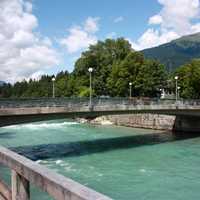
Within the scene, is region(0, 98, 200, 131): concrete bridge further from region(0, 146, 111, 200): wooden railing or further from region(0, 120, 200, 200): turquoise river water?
region(0, 146, 111, 200): wooden railing

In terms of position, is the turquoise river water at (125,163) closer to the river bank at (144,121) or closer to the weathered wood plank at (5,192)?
the weathered wood plank at (5,192)

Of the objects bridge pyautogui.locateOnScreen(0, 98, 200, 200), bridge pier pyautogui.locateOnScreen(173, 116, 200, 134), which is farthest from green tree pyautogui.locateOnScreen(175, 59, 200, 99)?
bridge pyautogui.locateOnScreen(0, 98, 200, 200)

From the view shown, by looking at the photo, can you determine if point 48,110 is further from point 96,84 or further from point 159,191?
point 96,84

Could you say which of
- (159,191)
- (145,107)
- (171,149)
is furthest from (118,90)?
(159,191)

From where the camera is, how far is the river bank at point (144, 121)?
61.2m

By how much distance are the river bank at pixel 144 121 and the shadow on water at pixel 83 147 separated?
11870 millimetres

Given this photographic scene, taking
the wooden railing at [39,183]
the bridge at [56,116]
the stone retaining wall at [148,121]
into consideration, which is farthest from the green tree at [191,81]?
the wooden railing at [39,183]

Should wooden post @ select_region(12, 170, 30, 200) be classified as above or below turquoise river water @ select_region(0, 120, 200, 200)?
above

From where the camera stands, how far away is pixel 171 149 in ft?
126

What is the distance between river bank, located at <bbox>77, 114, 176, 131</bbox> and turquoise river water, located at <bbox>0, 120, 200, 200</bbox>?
12.5 m

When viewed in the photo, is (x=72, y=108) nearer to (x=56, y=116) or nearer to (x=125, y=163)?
(x=56, y=116)

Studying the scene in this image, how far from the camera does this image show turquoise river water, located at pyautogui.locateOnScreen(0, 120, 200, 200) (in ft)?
66.2

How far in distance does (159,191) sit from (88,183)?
3959 millimetres

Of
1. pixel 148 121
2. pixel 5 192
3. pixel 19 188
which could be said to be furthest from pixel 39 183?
pixel 148 121
